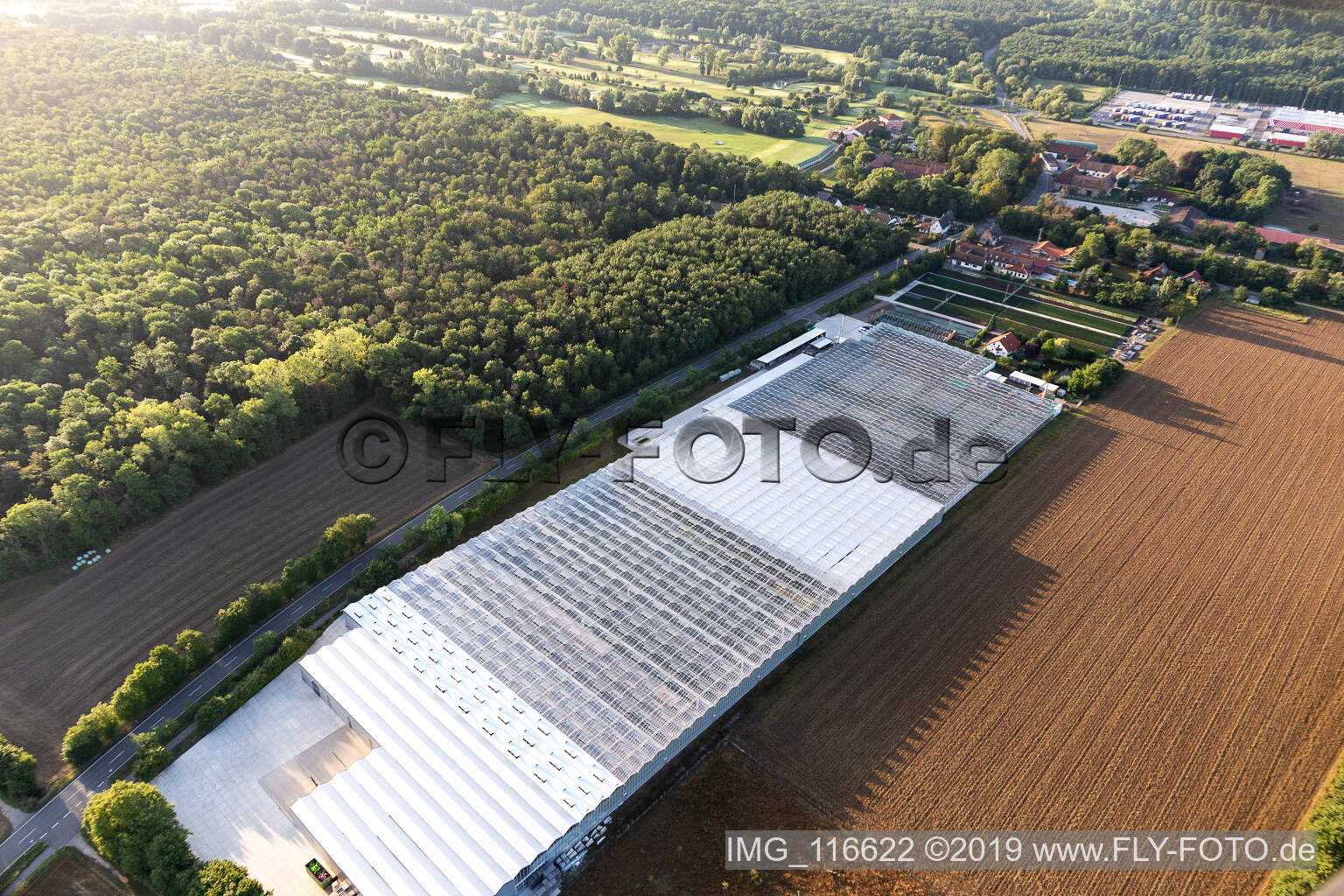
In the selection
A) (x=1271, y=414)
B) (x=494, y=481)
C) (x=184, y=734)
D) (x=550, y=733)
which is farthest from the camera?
(x=1271, y=414)

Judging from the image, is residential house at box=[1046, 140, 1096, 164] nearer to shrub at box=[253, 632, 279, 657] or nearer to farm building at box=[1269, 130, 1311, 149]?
farm building at box=[1269, 130, 1311, 149]

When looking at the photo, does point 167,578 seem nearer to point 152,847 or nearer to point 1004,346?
point 152,847

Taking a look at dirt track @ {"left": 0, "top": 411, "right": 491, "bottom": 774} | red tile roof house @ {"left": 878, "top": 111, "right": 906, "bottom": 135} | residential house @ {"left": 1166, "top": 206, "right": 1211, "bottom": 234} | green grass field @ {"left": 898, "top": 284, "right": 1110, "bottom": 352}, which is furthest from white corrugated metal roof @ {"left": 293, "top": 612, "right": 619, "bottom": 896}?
red tile roof house @ {"left": 878, "top": 111, "right": 906, "bottom": 135}

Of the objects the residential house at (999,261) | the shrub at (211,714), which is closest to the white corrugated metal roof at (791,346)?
the residential house at (999,261)

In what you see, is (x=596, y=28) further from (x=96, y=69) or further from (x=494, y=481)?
(x=494, y=481)

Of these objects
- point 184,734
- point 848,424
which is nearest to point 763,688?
point 848,424

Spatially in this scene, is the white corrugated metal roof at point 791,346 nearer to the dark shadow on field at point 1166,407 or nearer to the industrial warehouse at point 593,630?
the industrial warehouse at point 593,630

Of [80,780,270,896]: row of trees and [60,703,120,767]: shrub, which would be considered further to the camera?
[60,703,120,767]: shrub
